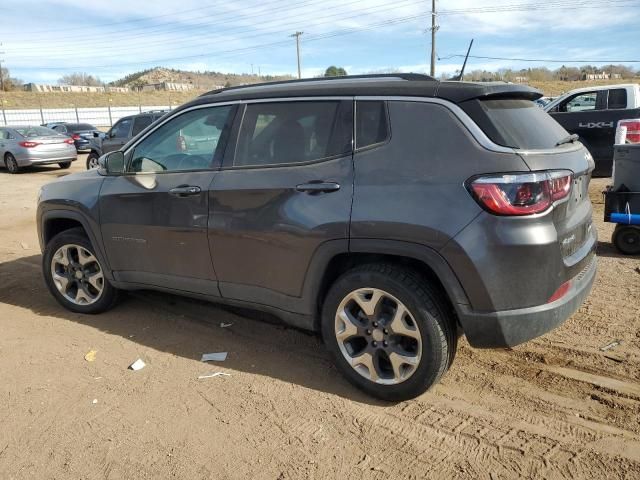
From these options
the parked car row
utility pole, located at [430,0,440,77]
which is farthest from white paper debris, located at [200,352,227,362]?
utility pole, located at [430,0,440,77]

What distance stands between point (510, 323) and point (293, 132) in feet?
5.73

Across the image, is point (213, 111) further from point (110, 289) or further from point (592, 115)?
point (592, 115)

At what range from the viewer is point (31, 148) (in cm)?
1630

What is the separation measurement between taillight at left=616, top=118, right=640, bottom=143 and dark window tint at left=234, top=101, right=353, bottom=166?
14.6 ft

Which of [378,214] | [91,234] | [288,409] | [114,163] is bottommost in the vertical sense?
[288,409]

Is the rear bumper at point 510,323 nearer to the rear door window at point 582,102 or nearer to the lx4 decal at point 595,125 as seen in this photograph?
the lx4 decal at point 595,125

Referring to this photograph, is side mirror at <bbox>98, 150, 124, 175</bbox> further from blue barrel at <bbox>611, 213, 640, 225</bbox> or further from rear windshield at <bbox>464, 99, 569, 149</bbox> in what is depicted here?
blue barrel at <bbox>611, 213, 640, 225</bbox>

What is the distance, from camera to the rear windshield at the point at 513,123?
283cm

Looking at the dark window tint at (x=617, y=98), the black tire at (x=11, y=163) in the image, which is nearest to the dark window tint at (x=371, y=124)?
the dark window tint at (x=617, y=98)

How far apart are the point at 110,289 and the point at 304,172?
2349 millimetres

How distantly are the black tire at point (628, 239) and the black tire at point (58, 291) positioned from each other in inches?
206

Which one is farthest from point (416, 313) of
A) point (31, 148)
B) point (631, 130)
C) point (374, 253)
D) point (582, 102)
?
point (31, 148)

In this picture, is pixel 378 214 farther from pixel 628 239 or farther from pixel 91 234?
pixel 628 239

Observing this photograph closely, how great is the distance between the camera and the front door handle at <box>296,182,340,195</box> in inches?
123
